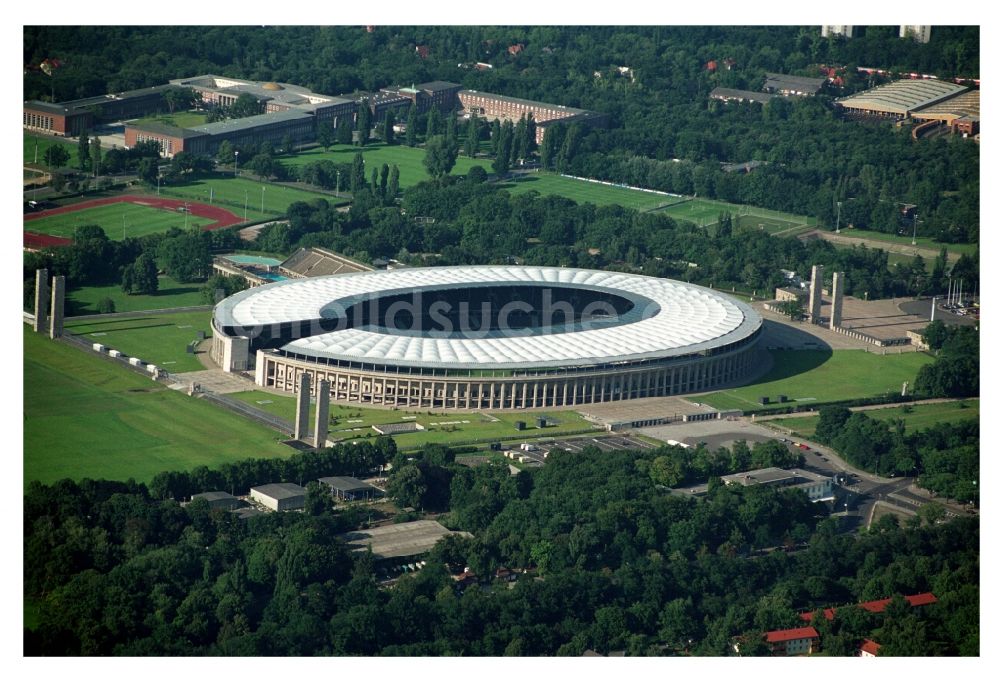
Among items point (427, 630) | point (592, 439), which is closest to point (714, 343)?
point (592, 439)

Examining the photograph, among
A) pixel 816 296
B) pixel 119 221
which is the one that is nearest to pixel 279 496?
pixel 816 296

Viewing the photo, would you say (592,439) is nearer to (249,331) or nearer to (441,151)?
(249,331)

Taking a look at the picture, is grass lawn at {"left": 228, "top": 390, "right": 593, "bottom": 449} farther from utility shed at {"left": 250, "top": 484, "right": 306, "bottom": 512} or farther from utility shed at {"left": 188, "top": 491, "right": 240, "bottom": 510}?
utility shed at {"left": 188, "top": 491, "right": 240, "bottom": 510}

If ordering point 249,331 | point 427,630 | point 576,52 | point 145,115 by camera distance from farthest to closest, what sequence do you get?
point 576,52 < point 145,115 < point 249,331 < point 427,630

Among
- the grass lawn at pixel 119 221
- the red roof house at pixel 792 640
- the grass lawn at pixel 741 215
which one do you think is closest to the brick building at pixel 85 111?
the grass lawn at pixel 119 221

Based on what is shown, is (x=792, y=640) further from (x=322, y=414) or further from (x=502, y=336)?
(x=502, y=336)

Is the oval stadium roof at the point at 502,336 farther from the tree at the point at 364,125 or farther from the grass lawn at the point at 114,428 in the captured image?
the tree at the point at 364,125
